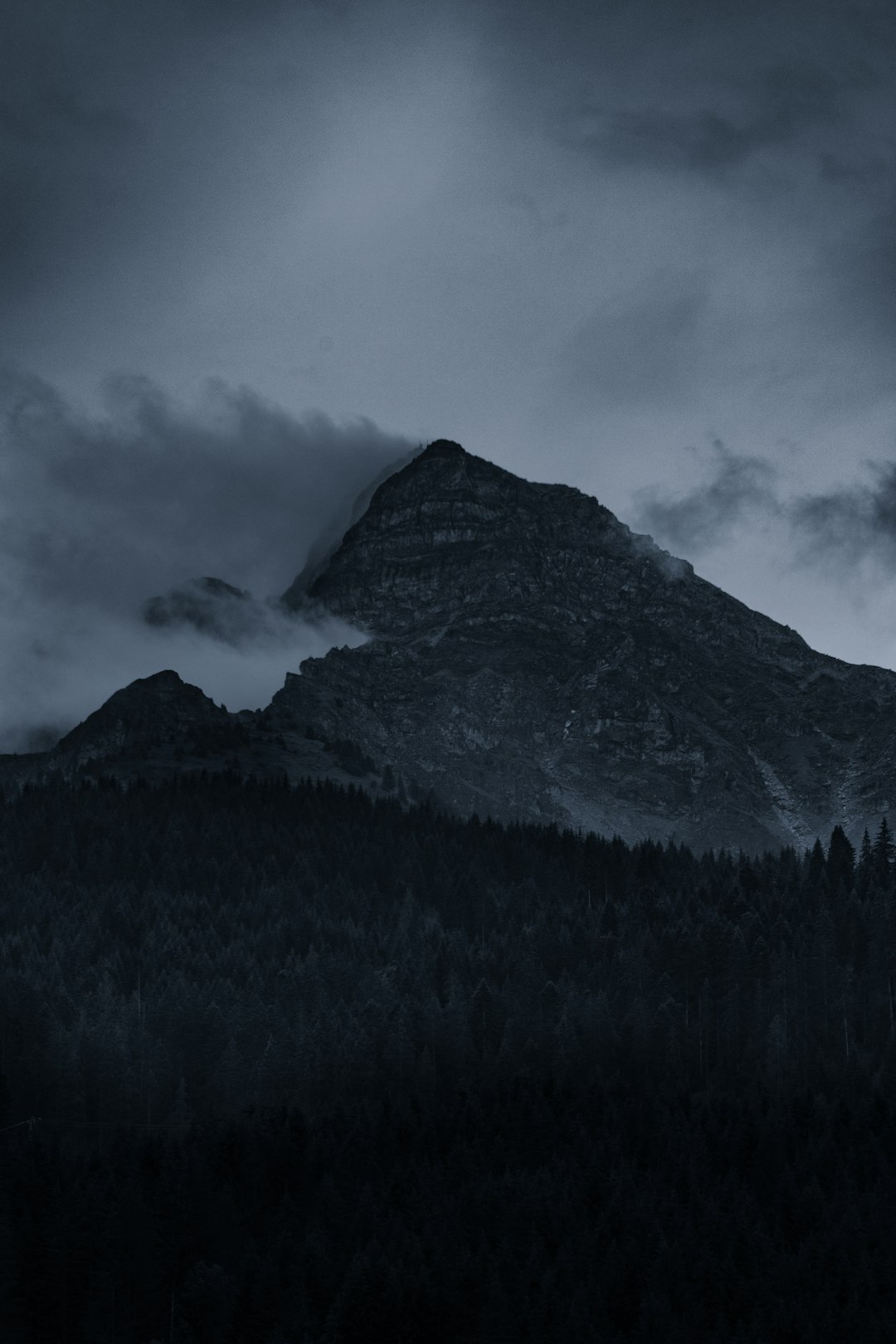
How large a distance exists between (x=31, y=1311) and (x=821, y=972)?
10211 cm

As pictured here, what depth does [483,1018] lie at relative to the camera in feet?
603

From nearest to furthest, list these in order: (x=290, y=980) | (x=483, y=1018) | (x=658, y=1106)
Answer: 1. (x=658, y=1106)
2. (x=483, y=1018)
3. (x=290, y=980)

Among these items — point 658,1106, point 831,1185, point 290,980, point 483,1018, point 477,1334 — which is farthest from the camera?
point 290,980

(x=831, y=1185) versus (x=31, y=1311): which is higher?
(x=831, y=1185)

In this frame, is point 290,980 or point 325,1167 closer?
point 325,1167

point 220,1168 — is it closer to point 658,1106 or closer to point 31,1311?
point 31,1311

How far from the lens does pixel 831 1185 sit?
139000 mm

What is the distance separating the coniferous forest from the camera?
11362cm

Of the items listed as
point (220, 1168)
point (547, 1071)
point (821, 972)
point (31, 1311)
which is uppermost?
point (821, 972)

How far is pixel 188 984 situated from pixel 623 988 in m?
50.2

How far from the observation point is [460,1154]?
5655 inches

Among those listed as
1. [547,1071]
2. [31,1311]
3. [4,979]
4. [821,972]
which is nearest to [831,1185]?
[547,1071]


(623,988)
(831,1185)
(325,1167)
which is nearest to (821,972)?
(623,988)

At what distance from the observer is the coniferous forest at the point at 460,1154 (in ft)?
373
